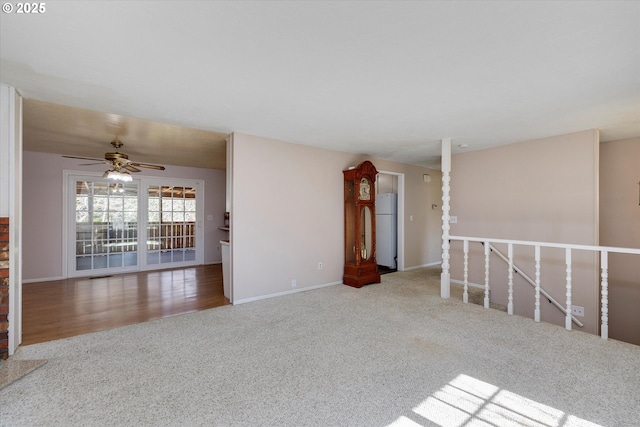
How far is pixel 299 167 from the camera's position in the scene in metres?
4.39

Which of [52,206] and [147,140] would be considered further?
[52,206]

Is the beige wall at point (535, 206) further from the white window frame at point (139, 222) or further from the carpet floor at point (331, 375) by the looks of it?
the white window frame at point (139, 222)

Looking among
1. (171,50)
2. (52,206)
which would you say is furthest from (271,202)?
(52,206)

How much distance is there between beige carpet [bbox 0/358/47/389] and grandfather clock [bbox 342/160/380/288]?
3716 millimetres

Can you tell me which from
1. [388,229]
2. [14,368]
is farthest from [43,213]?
[388,229]

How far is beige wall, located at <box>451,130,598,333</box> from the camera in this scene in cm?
367

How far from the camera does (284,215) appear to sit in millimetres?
4219

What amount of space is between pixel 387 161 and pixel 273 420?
4816 millimetres

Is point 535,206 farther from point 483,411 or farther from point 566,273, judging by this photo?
point 483,411

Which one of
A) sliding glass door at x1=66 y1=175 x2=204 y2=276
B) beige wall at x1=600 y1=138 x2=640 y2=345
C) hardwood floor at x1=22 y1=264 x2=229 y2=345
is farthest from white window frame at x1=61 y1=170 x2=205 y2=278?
beige wall at x1=600 y1=138 x2=640 y2=345

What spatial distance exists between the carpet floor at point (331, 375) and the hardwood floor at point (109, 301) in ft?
1.19

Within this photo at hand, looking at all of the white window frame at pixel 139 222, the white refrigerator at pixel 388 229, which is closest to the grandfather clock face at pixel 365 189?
the white refrigerator at pixel 388 229

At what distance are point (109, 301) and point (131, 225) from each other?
8.39ft

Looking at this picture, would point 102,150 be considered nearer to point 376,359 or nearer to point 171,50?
point 171,50
